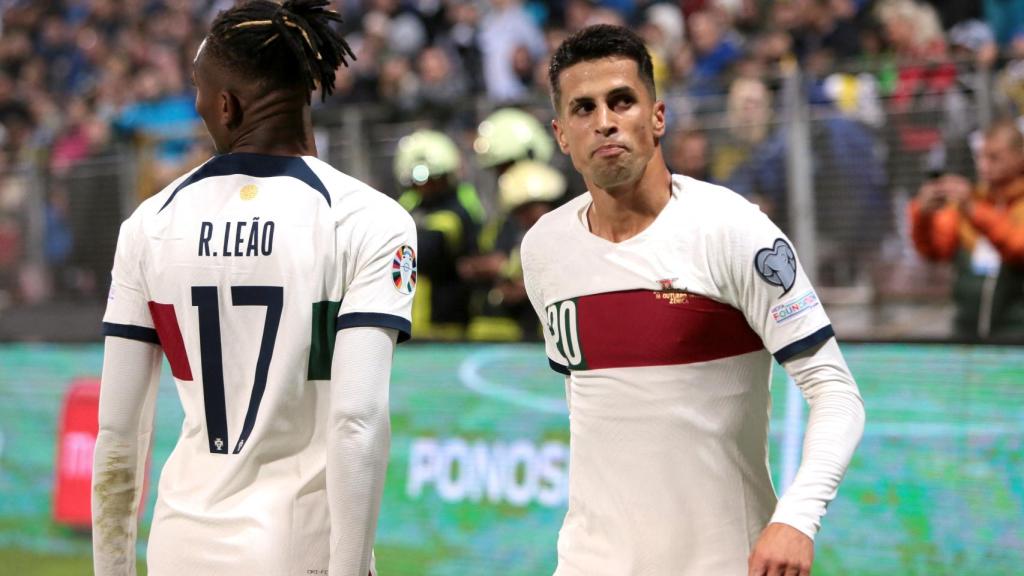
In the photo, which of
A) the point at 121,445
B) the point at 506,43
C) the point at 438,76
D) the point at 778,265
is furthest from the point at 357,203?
the point at 506,43

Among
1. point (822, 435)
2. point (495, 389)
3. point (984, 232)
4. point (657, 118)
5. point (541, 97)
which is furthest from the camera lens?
point (541, 97)

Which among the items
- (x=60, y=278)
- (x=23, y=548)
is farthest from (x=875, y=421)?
(x=60, y=278)

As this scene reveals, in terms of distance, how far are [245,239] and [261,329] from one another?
22 cm

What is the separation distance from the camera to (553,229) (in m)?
3.63

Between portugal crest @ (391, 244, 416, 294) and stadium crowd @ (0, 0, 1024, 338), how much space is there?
12.6 feet

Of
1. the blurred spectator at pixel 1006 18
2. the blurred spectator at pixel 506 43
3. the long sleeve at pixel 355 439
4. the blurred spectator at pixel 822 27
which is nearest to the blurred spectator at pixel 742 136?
the blurred spectator at pixel 822 27

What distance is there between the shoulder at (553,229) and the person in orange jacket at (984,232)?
10.6 feet

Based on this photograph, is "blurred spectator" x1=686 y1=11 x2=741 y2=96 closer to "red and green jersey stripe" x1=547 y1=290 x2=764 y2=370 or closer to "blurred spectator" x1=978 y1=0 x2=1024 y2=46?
"blurred spectator" x1=978 y1=0 x2=1024 y2=46

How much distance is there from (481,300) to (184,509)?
446 centimetres

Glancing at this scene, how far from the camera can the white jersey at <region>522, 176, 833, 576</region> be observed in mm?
3264

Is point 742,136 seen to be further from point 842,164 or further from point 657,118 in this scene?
point 657,118

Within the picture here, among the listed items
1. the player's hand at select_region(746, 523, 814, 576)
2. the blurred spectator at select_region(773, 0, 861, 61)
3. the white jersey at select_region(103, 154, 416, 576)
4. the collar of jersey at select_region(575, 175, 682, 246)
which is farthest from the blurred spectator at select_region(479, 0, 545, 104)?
the player's hand at select_region(746, 523, 814, 576)

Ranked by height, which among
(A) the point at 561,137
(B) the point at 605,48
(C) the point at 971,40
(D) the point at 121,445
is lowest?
(D) the point at 121,445

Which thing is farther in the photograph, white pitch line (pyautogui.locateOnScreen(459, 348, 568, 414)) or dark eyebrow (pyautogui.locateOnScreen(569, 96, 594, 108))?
white pitch line (pyautogui.locateOnScreen(459, 348, 568, 414))
